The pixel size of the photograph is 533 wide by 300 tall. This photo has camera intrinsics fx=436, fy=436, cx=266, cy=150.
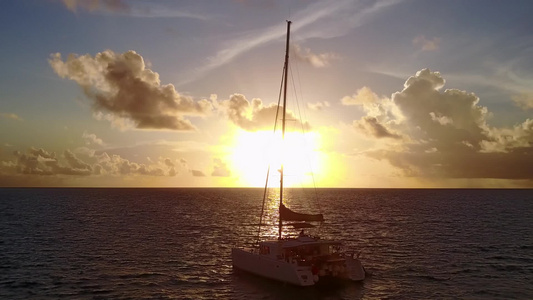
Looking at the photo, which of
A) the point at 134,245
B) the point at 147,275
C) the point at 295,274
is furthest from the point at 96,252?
the point at 295,274

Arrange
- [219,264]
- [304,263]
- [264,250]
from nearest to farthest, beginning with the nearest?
[304,263]
[264,250]
[219,264]

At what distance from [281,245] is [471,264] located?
857 inches

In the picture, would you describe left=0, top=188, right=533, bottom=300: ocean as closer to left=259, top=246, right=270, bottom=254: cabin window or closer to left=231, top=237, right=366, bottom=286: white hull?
left=231, top=237, right=366, bottom=286: white hull

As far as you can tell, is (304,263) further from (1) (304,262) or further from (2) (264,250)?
(2) (264,250)

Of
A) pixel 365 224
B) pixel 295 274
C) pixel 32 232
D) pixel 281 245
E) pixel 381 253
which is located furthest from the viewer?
pixel 365 224

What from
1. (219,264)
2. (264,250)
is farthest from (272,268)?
(219,264)

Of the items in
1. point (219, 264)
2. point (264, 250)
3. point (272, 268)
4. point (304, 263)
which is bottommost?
point (219, 264)

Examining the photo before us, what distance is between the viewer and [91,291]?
32.4 meters

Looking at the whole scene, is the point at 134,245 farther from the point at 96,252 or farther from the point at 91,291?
the point at 91,291

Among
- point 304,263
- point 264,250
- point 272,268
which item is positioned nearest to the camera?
point 304,263

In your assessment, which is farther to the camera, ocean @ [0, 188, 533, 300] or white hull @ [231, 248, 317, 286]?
ocean @ [0, 188, 533, 300]

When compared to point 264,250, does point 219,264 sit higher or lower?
lower

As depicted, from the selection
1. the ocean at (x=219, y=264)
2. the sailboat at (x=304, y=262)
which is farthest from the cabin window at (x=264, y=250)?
the ocean at (x=219, y=264)

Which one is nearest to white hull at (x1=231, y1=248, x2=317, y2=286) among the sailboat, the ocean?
the sailboat
